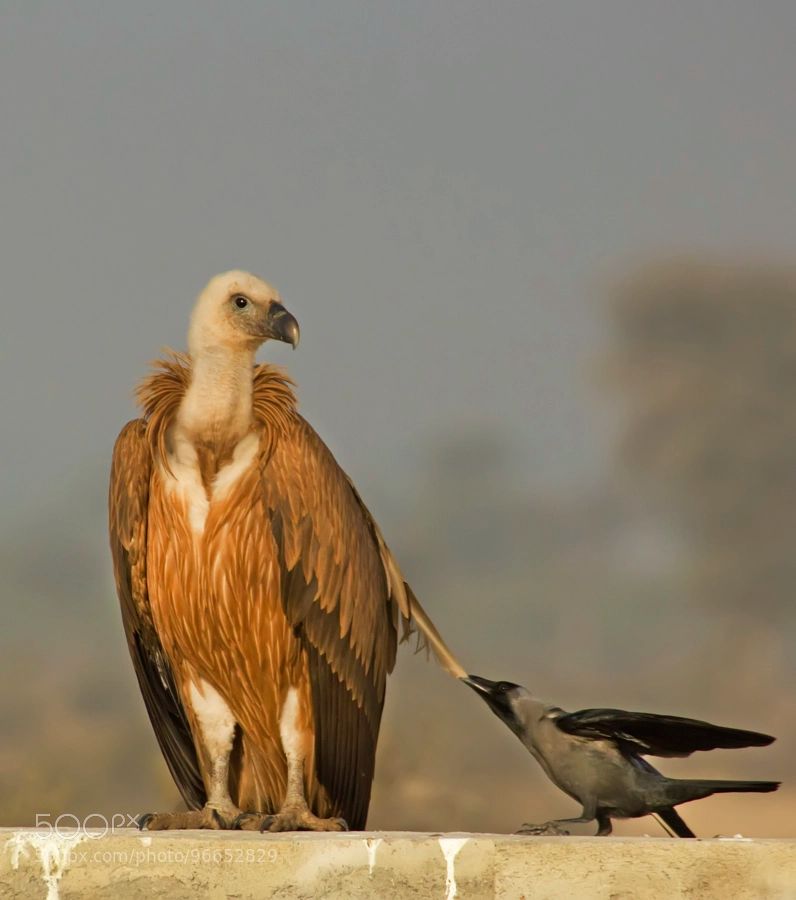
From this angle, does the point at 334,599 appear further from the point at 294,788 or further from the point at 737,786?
the point at 737,786

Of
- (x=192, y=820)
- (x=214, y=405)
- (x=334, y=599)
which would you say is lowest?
(x=192, y=820)

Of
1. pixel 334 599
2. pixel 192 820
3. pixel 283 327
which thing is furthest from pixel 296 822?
pixel 283 327

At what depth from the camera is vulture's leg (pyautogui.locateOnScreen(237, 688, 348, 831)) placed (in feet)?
15.7

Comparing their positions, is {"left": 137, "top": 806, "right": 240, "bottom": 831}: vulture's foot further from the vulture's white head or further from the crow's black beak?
the vulture's white head

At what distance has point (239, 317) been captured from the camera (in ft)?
16.4

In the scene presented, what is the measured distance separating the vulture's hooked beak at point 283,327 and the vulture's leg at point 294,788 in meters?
1.08

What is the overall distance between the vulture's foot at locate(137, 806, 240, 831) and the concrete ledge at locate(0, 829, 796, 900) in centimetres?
34

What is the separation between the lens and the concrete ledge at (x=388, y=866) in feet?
14.0

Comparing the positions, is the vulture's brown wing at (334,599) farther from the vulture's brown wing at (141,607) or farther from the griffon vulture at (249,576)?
A: the vulture's brown wing at (141,607)

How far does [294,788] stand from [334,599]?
0.58m

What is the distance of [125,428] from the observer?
5.07m

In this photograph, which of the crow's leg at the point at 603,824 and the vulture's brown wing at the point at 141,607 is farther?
the vulture's brown wing at the point at 141,607

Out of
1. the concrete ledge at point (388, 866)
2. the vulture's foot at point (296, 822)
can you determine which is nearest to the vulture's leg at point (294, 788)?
the vulture's foot at point (296, 822)

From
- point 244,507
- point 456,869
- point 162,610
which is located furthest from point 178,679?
point 456,869
